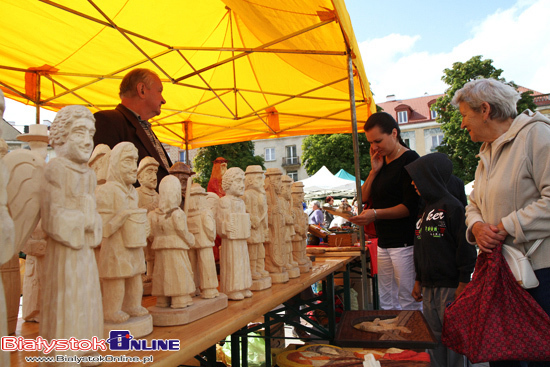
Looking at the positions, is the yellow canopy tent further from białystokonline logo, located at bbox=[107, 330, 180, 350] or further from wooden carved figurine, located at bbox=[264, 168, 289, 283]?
białystokonline logo, located at bbox=[107, 330, 180, 350]

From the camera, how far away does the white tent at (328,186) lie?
50.6 ft

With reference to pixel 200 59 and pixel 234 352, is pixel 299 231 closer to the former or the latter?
pixel 234 352

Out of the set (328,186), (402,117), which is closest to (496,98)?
(328,186)

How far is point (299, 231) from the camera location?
3.14 metres

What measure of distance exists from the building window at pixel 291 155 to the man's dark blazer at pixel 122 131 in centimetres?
3191

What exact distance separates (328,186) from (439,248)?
12978 mm

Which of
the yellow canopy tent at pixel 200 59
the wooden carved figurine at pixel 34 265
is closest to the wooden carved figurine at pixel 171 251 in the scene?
the wooden carved figurine at pixel 34 265

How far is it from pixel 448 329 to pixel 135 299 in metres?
1.70

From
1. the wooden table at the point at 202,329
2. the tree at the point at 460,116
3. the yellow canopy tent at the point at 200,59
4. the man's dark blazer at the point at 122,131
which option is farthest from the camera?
the tree at the point at 460,116

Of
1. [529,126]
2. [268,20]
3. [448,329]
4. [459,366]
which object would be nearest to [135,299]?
[448,329]

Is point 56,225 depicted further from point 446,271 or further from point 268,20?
point 268,20

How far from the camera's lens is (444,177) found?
9.80 feet

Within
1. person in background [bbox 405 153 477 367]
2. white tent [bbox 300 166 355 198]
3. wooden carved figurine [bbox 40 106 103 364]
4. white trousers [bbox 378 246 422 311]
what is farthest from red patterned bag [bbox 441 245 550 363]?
white tent [bbox 300 166 355 198]

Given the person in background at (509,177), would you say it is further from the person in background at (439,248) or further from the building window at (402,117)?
the building window at (402,117)
